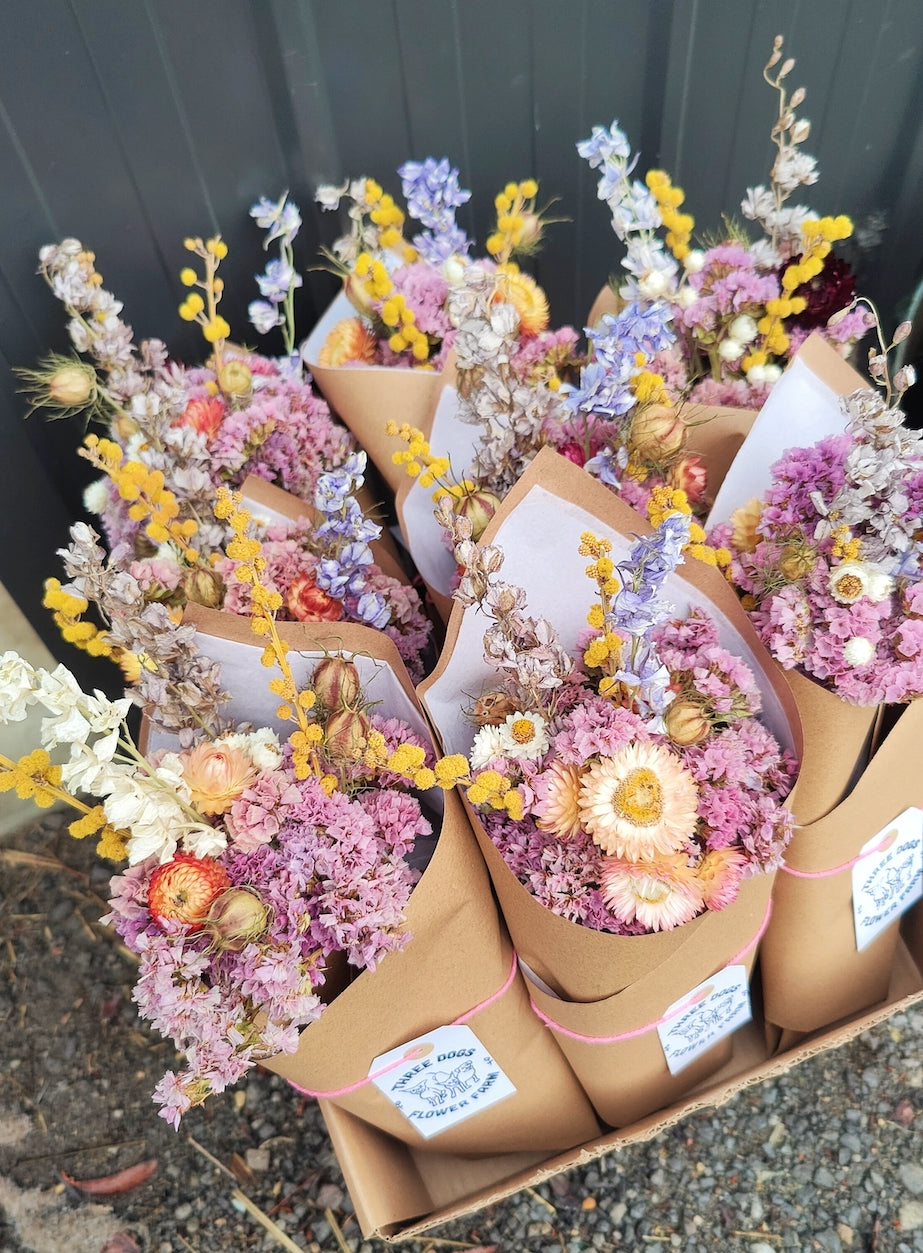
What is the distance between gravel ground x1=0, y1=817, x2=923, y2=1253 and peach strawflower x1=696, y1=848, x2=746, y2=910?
0.65 meters

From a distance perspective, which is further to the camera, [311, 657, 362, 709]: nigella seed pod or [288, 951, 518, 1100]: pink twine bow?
[288, 951, 518, 1100]: pink twine bow

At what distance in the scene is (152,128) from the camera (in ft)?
3.66

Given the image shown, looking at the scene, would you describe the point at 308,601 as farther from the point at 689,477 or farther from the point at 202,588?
the point at 689,477

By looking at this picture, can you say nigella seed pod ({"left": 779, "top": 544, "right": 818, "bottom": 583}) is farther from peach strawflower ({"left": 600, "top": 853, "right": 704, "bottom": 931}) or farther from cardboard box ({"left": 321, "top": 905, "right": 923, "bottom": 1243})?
cardboard box ({"left": 321, "top": 905, "right": 923, "bottom": 1243})

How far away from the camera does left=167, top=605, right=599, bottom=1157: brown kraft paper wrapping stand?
80 cm

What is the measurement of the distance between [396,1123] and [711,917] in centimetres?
Result: 49

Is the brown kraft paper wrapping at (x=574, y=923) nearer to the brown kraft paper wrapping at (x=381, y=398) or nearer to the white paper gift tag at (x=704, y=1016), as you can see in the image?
the white paper gift tag at (x=704, y=1016)

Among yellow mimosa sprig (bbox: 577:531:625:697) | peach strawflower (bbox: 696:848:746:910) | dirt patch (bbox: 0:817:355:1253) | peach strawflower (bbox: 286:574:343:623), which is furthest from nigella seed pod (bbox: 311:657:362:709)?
dirt patch (bbox: 0:817:355:1253)

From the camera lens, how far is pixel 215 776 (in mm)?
750

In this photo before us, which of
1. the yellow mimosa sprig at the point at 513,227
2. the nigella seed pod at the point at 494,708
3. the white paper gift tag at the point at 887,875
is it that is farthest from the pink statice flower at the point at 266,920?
the yellow mimosa sprig at the point at 513,227

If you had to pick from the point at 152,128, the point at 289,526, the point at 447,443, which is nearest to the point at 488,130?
the point at 152,128

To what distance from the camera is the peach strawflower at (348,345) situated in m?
1.15

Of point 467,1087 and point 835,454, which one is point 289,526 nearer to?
point 835,454

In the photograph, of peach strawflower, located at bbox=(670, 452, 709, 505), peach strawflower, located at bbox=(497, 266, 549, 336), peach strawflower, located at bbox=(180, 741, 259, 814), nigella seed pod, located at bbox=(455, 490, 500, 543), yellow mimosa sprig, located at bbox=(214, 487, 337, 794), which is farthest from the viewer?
peach strawflower, located at bbox=(497, 266, 549, 336)
